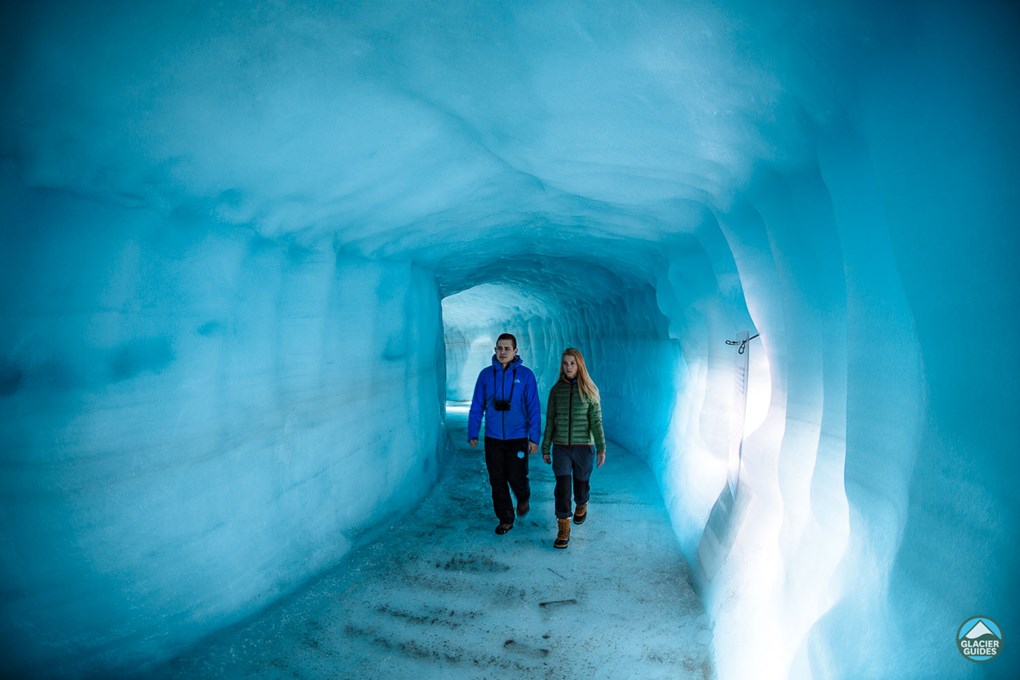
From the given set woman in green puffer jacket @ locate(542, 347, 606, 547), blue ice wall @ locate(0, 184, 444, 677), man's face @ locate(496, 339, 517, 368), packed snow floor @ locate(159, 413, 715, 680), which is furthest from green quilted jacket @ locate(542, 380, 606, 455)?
blue ice wall @ locate(0, 184, 444, 677)

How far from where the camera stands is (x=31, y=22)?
204cm

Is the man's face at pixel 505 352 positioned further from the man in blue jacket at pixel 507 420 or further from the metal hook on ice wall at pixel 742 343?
the metal hook on ice wall at pixel 742 343

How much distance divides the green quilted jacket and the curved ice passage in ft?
3.50

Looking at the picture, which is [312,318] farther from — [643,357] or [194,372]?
[643,357]

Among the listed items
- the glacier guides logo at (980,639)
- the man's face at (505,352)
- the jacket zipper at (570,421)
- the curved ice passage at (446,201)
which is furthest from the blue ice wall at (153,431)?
the glacier guides logo at (980,639)

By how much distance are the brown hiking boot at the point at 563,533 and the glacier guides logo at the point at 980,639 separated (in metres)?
3.16

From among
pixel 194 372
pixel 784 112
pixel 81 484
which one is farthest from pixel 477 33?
pixel 81 484

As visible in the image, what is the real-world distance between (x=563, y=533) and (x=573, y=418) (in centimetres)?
93

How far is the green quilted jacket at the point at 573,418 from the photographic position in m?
4.56

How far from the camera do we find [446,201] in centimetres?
466

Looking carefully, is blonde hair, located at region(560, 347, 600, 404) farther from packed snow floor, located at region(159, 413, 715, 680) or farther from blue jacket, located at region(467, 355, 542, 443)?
packed snow floor, located at region(159, 413, 715, 680)

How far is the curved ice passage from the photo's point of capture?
167 centimetres

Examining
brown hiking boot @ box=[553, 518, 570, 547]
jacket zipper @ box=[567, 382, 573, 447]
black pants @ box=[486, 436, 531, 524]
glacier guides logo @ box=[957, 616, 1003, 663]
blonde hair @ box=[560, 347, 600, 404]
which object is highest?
blonde hair @ box=[560, 347, 600, 404]

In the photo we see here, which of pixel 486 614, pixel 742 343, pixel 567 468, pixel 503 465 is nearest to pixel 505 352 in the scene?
pixel 503 465
